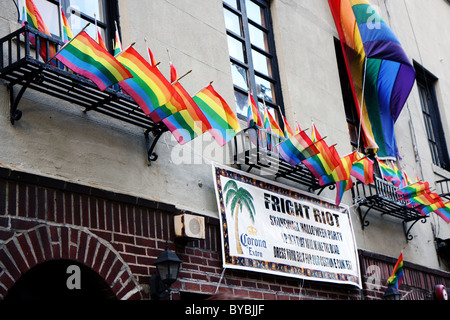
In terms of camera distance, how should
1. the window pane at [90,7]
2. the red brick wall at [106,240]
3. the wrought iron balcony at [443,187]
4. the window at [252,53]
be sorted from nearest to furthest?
the red brick wall at [106,240] → the window pane at [90,7] → the window at [252,53] → the wrought iron balcony at [443,187]

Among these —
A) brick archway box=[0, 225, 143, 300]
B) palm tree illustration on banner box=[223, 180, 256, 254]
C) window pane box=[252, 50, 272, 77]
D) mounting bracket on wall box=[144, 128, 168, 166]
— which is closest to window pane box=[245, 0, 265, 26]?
window pane box=[252, 50, 272, 77]

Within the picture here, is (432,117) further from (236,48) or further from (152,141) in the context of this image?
(152,141)

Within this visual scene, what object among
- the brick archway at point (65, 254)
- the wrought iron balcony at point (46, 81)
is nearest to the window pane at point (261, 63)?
the wrought iron balcony at point (46, 81)

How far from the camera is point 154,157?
696 centimetres

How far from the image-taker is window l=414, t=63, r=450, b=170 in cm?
1373

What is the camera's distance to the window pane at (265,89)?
30.6 feet

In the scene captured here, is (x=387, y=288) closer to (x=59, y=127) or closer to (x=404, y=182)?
(x=404, y=182)

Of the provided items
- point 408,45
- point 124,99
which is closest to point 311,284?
point 124,99

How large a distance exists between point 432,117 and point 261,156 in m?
7.18

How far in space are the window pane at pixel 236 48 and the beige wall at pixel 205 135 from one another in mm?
369

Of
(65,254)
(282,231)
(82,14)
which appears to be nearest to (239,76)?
(282,231)

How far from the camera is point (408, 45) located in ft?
44.7

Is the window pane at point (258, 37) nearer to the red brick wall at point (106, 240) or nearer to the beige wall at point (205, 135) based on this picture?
the beige wall at point (205, 135)

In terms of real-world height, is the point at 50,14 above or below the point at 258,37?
below
